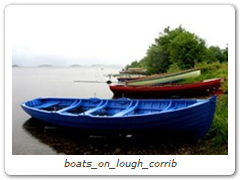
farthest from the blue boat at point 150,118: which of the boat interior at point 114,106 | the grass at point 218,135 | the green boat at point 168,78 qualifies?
the green boat at point 168,78

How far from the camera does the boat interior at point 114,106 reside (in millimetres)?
9477

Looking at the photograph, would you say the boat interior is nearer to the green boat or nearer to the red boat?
the red boat

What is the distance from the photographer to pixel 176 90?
17.1 metres

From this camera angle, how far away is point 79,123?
9297mm

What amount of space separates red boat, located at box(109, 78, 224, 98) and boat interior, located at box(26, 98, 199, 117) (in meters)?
6.48

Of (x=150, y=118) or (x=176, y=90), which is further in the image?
(x=176, y=90)

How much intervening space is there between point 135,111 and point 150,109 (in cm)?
69

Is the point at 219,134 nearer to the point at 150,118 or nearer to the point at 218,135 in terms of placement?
the point at 218,135

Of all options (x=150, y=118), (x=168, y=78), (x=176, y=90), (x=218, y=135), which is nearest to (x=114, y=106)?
(x=150, y=118)

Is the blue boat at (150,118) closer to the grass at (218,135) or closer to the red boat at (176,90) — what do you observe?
the grass at (218,135)

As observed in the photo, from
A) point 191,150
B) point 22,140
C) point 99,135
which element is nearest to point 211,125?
point 191,150

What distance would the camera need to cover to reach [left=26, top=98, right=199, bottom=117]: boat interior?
948cm

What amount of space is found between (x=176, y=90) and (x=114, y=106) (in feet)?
25.0

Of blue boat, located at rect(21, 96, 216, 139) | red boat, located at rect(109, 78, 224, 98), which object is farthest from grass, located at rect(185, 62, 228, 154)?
red boat, located at rect(109, 78, 224, 98)
